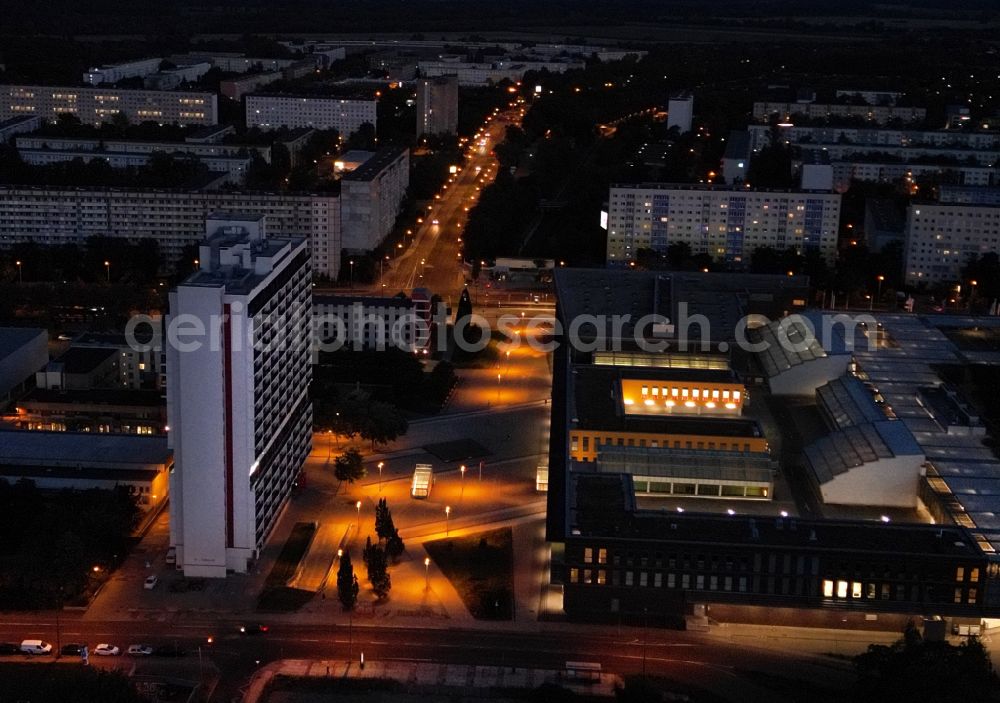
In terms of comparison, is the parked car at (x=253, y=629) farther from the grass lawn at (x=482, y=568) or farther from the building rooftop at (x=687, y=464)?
the building rooftop at (x=687, y=464)

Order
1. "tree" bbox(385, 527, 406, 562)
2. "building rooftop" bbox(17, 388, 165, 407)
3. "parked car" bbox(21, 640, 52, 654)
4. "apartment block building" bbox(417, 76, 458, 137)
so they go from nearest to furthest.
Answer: "parked car" bbox(21, 640, 52, 654), "tree" bbox(385, 527, 406, 562), "building rooftop" bbox(17, 388, 165, 407), "apartment block building" bbox(417, 76, 458, 137)

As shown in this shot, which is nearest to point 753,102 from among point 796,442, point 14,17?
point 796,442

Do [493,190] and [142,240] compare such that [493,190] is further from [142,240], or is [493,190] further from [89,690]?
[89,690]

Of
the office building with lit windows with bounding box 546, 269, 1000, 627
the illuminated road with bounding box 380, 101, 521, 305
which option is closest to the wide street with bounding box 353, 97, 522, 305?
the illuminated road with bounding box 380, 101, 521, 305

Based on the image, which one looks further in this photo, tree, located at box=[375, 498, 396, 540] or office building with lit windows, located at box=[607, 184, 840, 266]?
office building with lit windows, located at box=[607, 184, 840, 266]

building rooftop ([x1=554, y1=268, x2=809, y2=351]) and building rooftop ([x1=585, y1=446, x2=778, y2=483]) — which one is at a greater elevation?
building rooftop ([x1=554, y1=268, x2=809, y2=351])

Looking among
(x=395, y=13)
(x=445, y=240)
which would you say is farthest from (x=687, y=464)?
(x=395, y=13)

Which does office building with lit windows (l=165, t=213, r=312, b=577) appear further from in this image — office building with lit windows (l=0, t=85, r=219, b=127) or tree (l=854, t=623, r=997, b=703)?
office building with lit windows (l=0, t=85, r=219, b=127)

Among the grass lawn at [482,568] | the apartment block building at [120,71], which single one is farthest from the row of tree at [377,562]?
the apartment block building at [120,71]

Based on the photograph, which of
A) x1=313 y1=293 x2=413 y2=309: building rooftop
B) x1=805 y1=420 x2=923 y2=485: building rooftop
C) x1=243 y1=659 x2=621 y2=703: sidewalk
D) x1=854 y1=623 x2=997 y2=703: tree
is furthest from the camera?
x1=313 y1=293 x2=413 y2=309: building rooftop
